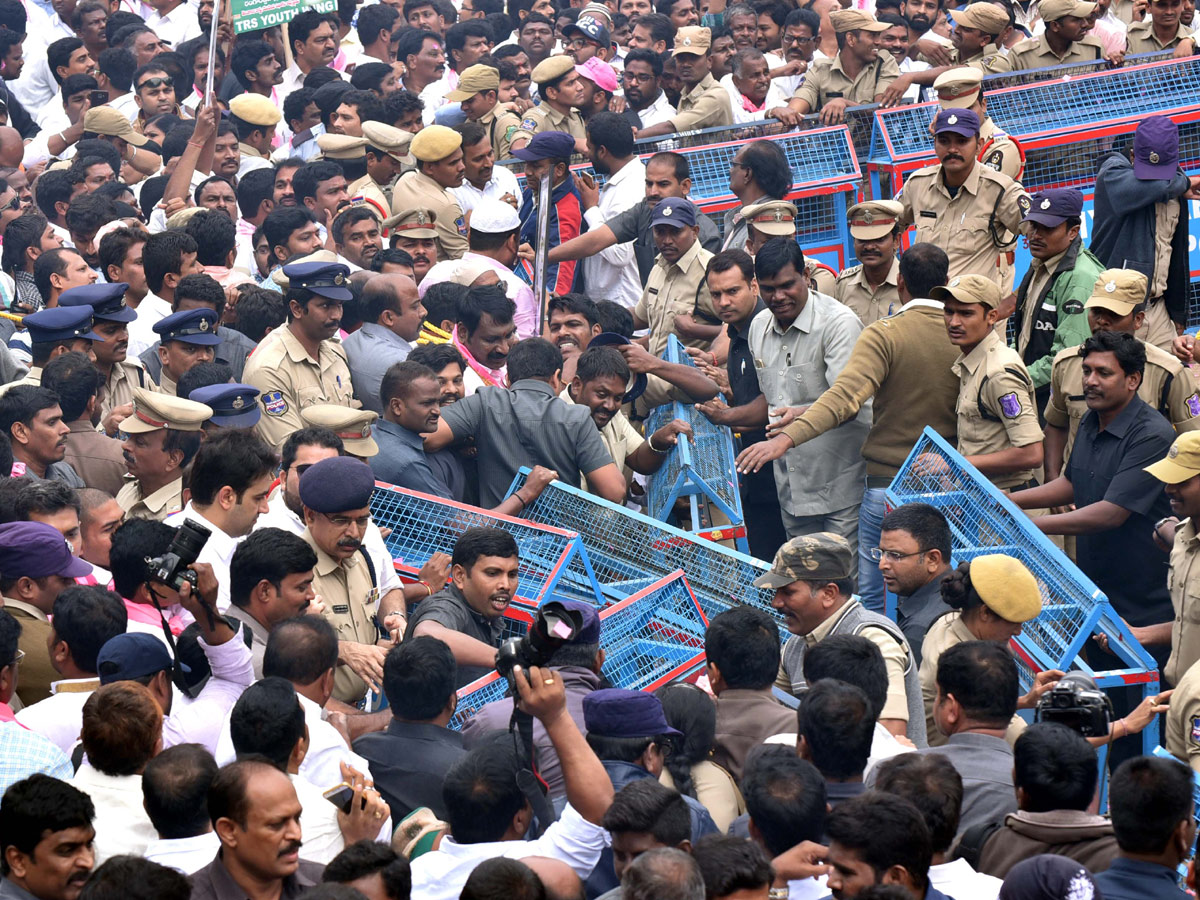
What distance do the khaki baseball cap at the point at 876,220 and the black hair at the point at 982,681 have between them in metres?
3.82

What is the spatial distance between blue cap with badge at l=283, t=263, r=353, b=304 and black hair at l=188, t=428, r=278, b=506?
66.9 inches

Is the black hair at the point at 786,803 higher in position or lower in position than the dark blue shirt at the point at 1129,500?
higher

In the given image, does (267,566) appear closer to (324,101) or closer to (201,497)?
(201,497)

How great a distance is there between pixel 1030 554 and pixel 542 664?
295 cm

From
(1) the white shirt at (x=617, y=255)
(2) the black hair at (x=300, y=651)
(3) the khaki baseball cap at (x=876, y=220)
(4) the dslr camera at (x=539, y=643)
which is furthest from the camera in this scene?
(1) the white shirt at (x=617, y=255)

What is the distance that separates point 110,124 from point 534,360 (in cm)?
537

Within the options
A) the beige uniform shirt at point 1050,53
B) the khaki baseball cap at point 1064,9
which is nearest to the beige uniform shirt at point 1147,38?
the beige uniform shirt at point 1050,53

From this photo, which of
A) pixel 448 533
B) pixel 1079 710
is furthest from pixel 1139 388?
pixel 448 533

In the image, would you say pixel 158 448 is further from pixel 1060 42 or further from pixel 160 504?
pixel 1060 42

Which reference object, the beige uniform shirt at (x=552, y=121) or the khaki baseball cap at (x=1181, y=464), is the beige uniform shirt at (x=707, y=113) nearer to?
the beige uniform shirt at (x=552, y=121)

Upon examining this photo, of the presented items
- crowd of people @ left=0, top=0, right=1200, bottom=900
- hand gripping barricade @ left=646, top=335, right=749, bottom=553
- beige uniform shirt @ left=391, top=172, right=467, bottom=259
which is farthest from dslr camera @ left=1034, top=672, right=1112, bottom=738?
Answer: beige uniform shirt @ left=391, top=172, right=467, bottom=259

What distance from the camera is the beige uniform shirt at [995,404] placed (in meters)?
7.06

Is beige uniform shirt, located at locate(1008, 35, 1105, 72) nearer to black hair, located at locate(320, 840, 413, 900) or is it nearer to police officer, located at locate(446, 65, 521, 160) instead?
police officer, located at locate(446, 65, 521, 160)

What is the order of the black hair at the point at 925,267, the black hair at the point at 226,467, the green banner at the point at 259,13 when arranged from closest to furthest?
the black hair at the point at 226,467 → the black hair at the point at 925,267 → the green banner at the point at 259,13
